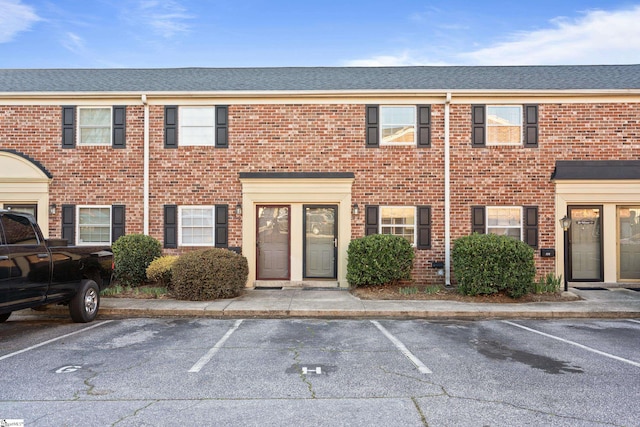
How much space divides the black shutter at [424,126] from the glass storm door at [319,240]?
3060 mm

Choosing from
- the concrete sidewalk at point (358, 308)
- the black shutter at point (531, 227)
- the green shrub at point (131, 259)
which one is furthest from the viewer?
the black shutter at point (531, 227)

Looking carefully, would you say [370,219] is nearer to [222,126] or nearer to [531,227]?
[531,227]

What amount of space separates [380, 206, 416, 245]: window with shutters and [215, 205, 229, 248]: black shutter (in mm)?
4345

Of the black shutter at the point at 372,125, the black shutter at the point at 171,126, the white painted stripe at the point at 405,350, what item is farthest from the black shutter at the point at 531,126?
the black shutter at the point at 171,126

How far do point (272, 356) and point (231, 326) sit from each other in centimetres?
208

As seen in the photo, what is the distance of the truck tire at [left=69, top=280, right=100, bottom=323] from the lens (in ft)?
24.6

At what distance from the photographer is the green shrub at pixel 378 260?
10.4 meters

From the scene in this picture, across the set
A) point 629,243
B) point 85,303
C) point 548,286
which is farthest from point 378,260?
point 629,243

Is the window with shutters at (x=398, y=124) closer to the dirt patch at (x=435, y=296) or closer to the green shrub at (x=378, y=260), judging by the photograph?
the green shrub at (x=378, y=260)

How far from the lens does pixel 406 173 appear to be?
11789 mm

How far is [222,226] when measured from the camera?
38.8 feet

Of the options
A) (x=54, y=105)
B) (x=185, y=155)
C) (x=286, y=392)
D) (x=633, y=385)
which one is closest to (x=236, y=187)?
(x=185, y=155)

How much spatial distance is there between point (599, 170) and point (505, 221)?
285 centimetres

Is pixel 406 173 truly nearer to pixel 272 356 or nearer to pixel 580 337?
pixel 580 337
